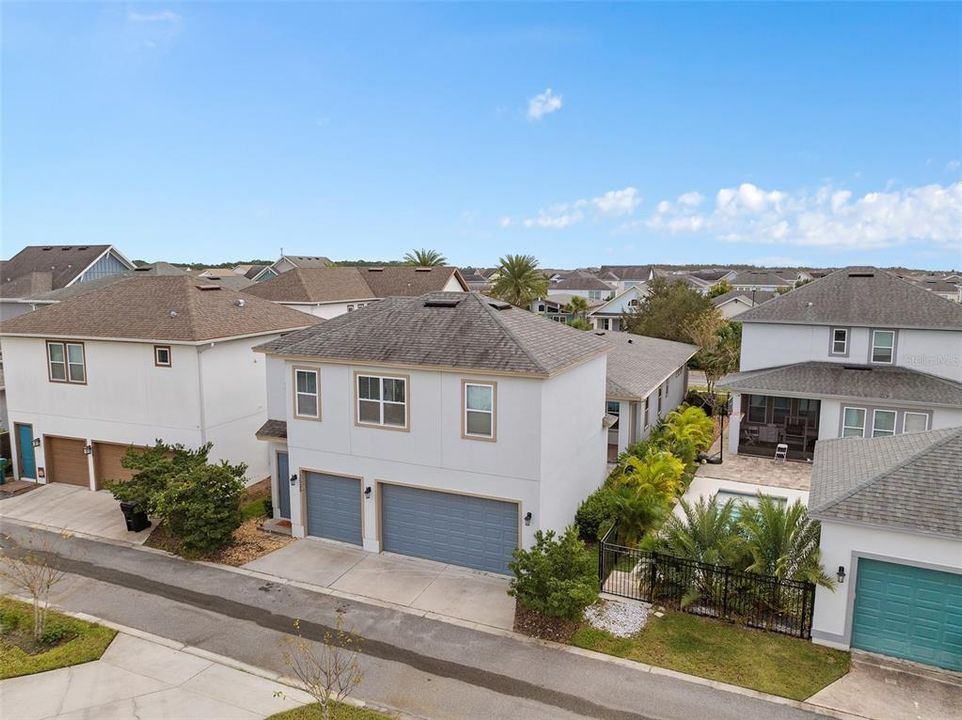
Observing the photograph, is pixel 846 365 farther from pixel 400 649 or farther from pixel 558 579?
pixel 400 649

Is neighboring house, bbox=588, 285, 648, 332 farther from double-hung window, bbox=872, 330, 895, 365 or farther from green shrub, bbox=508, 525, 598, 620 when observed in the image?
green shrub, bbox=508, 525, 598, 620

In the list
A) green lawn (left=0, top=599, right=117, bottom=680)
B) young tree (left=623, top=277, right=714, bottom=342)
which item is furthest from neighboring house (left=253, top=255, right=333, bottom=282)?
green lawn (left=0, top=599, right=117, bottom=680)

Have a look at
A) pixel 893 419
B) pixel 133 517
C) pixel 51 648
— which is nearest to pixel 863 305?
pixel 893 419

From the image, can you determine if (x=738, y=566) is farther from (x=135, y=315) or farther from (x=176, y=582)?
(x=135, y=315)

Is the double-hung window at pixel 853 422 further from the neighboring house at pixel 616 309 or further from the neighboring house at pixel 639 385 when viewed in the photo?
the neighboring house at pixel 616 309

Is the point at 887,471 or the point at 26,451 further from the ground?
the point at 887,471

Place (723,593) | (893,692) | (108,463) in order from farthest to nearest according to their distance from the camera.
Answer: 1. (108,463)
2. (723,593)
3. (893,692)

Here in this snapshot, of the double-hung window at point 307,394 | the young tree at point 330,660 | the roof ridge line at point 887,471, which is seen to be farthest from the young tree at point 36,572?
the roof ridge line at point 887,471
